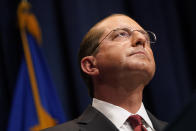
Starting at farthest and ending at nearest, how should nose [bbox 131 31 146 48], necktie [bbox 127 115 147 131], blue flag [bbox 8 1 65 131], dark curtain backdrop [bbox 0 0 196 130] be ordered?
dark curtain backdrop [bbox 0 0 196 130] → blue flag [bbox 8 1 65 131] → nose [bbox 131 31 146 48] → necktie [bbox 127 115 147 131]

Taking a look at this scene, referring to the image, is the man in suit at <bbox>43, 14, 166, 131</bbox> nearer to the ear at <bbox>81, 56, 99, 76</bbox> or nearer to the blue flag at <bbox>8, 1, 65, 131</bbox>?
the ear at <bbox>81, 56, 99, 76</bbox>

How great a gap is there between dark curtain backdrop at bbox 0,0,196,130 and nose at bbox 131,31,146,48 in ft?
4.09

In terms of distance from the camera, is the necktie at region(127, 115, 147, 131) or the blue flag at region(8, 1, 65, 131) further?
the blue flag at region(8, 1, 65, 131)

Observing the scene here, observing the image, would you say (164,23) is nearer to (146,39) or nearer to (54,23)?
(54,23)

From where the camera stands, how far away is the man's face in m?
1.33

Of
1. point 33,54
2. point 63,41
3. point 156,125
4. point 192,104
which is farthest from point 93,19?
point 192,104

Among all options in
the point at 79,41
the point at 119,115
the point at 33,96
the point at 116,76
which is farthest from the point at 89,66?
→ the point at 79,41

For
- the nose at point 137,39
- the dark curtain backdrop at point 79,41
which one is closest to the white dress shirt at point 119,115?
the nose at point 137,39

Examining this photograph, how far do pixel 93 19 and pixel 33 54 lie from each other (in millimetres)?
602

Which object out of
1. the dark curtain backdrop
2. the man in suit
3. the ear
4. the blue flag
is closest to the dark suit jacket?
the man in suit

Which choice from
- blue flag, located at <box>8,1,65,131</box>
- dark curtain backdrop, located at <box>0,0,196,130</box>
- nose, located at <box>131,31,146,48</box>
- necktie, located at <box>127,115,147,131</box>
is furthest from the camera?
dark curtain backdrop, located at <box>0,0,196,130</box>

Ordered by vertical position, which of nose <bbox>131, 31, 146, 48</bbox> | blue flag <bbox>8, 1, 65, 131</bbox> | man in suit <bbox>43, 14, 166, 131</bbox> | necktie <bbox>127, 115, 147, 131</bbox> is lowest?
blue flag <bbox>8, 1, 65, 131</bbox>

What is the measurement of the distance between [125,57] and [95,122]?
0.29m

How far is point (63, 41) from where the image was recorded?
2.75 metres
